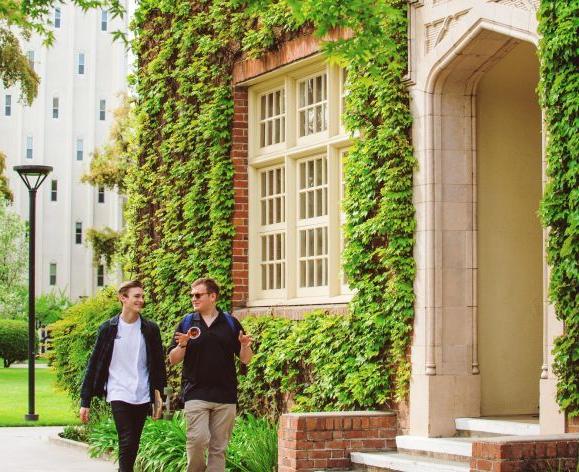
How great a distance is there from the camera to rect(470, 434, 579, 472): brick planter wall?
8906 mm

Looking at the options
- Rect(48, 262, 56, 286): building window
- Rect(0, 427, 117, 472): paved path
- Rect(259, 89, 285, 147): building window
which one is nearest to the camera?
Rect(0, 427, 117, 472): paved path

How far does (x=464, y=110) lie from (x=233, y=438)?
4.03m

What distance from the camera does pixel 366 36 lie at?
35.2ft

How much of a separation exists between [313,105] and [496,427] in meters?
4.66

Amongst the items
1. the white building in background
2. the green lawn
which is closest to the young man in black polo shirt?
the green lawn

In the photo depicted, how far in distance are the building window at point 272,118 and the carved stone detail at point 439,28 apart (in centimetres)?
336

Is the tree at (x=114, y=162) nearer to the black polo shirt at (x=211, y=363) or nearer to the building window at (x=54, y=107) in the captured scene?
the building window at (x=54, y=107)

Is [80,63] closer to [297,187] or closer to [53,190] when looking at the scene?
[53,190]

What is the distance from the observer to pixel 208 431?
10.8m

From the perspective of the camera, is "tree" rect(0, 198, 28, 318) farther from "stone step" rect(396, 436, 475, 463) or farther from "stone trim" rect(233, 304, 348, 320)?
"stone step" rect(396, 436, 475, 463)

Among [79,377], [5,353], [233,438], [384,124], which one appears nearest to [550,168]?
[384,124]

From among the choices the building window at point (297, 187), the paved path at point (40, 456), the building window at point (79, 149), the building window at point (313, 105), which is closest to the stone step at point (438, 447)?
the building window at point (297, 187)

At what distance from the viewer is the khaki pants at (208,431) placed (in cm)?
1073

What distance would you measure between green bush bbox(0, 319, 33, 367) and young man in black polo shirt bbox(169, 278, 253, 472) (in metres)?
41.9
